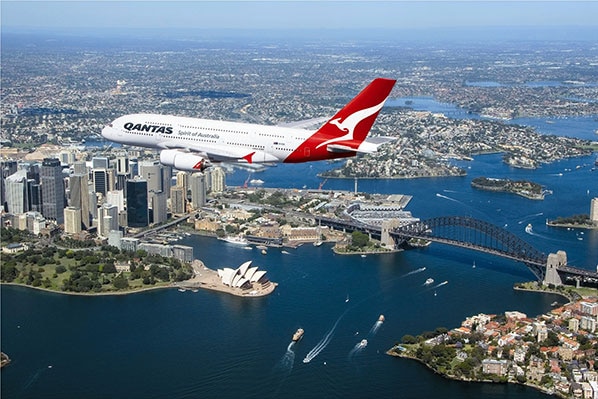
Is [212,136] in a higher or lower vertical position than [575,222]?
higher

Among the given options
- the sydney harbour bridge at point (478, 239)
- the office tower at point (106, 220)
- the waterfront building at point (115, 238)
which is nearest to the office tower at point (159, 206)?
the office tower at point (106, 220)

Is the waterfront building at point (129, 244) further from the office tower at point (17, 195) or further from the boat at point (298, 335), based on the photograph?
the boat at point (298, 335)

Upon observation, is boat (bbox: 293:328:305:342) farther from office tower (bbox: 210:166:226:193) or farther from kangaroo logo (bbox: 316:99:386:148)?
office tower (bbox: 210:166:226:193)

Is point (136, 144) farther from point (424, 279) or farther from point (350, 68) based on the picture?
point (350, 68)

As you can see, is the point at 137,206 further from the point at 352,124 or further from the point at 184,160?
the point at 352,124

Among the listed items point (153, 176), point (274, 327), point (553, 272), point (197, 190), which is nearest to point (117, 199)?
point (153, 176)

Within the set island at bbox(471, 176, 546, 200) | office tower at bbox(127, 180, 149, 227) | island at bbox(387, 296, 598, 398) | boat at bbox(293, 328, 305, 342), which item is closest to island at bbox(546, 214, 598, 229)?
island at bbox(471, 176, 546, 200)
